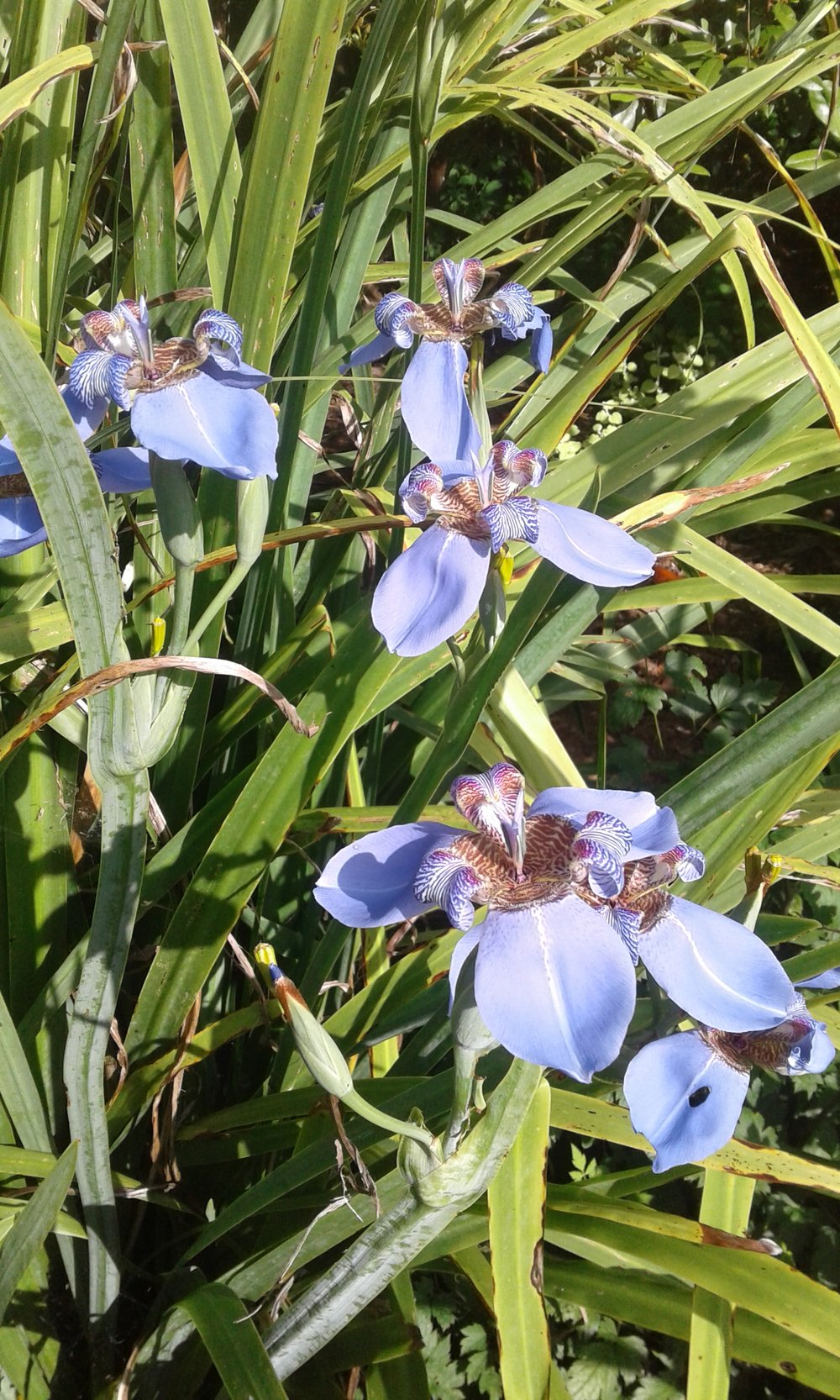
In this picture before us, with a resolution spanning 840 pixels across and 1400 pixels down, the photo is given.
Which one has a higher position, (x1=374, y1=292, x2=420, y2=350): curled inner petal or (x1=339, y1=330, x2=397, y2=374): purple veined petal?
(x1=374, y1=292, x2=420, y2=350): curled inner petal

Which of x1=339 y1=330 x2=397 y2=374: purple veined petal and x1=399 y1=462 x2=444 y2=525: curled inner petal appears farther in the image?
x1=339 y1=330 x2=397 y2=374: purple veined petal

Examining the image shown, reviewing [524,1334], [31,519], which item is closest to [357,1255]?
[524,1334]

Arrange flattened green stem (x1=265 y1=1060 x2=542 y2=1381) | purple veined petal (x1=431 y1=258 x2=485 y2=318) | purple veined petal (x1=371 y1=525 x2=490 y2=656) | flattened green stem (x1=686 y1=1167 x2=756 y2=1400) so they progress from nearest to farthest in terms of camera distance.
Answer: flattened green stem (x1=265 y1=1060 x2=542 y2=1381)
purple veined petal (x1=371 y1=525 x2=490 y2=656)
flattened green stem (x1=686 y1=1167 x2=756 y2=1400)
purple veined petal (x1=431 y1=258 x2=485 y2=318)

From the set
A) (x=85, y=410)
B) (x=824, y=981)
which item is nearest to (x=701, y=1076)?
(x=824, y=981)

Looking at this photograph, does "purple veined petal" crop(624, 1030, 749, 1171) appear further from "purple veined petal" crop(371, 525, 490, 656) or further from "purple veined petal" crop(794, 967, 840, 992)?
"purple veined petal" crop(371, 525, 490, 656)

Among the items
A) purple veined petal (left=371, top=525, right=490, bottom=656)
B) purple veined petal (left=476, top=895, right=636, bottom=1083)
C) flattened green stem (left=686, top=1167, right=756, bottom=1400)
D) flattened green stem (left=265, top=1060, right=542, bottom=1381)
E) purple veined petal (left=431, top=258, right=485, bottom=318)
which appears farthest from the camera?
purple veined petal (left=431, top=258, right=485, bottom=318)

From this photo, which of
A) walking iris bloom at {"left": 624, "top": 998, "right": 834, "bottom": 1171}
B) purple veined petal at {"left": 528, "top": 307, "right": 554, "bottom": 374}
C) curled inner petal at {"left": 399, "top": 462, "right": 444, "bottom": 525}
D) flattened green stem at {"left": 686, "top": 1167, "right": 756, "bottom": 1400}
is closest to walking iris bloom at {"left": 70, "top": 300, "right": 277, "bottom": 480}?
curled inner petal at {"left": 399, "top": 462, "right": 444, "bottom": 525}

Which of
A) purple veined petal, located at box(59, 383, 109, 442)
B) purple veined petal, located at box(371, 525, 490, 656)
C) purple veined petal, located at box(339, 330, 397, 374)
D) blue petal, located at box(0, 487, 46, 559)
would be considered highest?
purple veined petal, located at box(59, 383, 109, 442)
